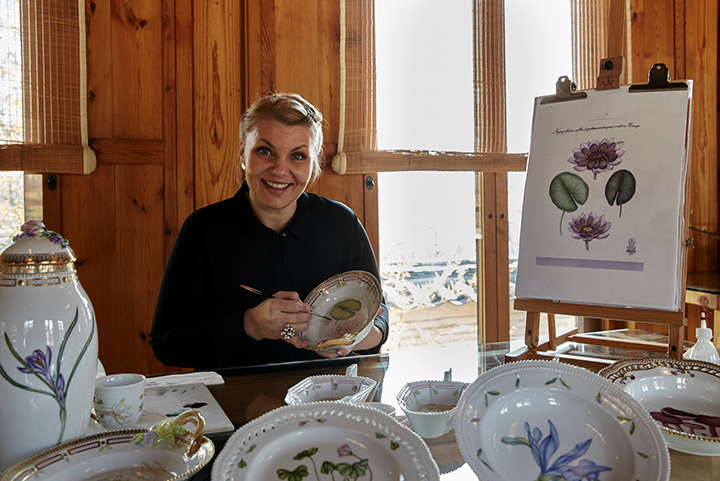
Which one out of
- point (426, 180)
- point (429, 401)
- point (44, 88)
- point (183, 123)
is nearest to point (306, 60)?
point (183, 123)

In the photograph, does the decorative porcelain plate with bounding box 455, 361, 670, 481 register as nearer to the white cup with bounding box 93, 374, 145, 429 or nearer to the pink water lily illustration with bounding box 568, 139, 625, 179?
the white cup with bounding box 93, 374, 145, 429

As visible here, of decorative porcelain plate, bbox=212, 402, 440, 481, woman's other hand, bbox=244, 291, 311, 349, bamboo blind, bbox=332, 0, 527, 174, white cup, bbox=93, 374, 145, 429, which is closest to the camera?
decorative porcelain plate, bbox=212, 402, 440, 481

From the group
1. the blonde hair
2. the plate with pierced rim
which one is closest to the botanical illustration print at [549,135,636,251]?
the blonde hair

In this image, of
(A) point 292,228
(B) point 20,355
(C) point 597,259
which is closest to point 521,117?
(C) point 597,259

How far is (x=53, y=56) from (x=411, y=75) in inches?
60.1

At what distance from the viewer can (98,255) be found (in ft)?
6.63

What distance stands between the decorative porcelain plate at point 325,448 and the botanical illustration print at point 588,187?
104cm

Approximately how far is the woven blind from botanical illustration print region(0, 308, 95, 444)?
1.52 m

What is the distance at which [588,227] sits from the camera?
4.80ft

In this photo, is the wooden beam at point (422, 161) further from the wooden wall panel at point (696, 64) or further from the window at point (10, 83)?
the window at point (10, 83)

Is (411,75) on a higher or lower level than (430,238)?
higher

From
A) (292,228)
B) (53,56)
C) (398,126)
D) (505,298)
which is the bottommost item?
(505,298)

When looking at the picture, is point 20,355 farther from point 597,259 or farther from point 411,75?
point 411,75

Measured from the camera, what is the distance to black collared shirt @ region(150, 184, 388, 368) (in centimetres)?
152
